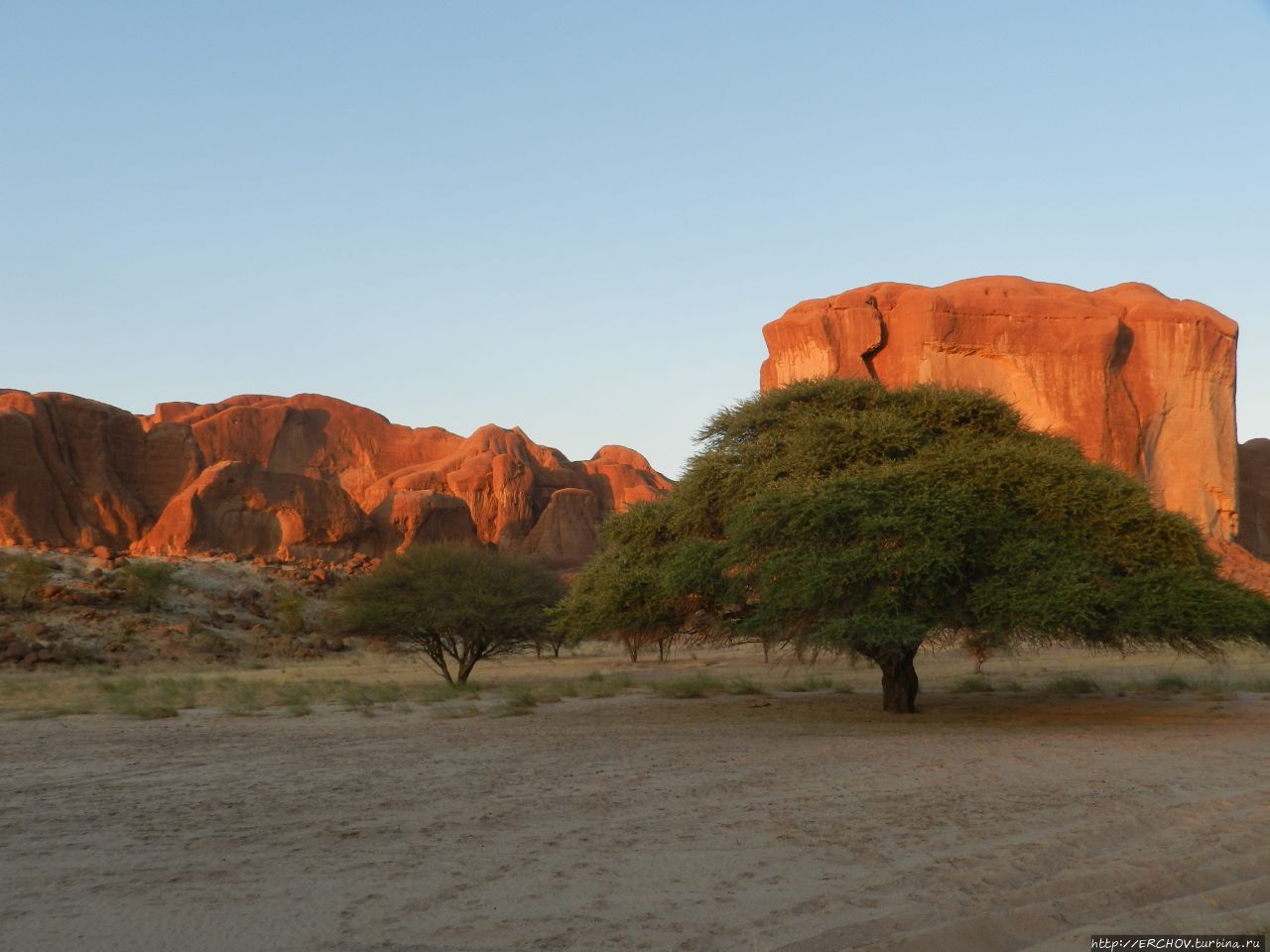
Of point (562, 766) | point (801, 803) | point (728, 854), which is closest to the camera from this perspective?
point (728, 854)

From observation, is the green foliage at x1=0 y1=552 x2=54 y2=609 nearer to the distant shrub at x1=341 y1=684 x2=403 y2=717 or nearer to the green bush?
the distant shrub at x1=341 y1=684 x2=403 y2=717

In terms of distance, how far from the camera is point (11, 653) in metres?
33.2

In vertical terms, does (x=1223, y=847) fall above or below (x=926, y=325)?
below

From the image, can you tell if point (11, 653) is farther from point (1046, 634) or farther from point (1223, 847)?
point (1223, 847)

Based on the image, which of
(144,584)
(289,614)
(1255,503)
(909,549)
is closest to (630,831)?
(909,549)

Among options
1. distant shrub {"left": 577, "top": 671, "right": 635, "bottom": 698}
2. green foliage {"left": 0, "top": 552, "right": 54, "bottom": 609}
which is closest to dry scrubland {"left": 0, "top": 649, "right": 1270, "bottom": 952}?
distant shrub {"left": 577, "top": 671, "right": 635, "bottom": 698}

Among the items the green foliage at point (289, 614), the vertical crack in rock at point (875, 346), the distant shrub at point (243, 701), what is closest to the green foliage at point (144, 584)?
the green foliage at point (289, 614)

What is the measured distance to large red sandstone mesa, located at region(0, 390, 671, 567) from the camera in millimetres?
62375

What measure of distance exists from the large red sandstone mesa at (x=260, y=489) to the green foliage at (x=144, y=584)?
16889 millimetres

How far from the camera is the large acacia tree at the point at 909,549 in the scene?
15.4m

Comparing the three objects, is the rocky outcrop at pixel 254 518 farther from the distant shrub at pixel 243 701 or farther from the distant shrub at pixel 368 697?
the distant shrub at pixel 368 697

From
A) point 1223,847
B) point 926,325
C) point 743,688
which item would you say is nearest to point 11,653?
point 743,688

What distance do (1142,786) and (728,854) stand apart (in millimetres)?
5111

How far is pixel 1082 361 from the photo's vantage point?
67125 millimetres
